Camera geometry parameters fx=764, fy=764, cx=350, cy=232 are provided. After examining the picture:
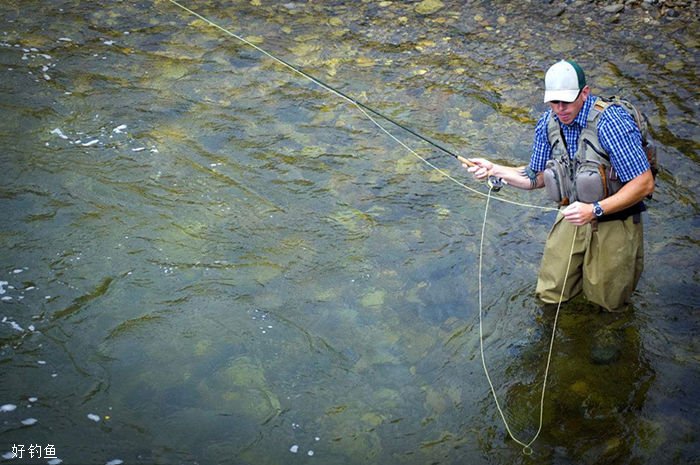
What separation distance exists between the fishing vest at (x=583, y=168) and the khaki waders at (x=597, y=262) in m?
0.24

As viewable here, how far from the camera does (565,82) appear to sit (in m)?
3.89

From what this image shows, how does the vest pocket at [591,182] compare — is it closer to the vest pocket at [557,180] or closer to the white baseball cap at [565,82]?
the vest pocket at [557,180]

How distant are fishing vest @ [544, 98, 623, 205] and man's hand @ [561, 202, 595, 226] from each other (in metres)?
0.10

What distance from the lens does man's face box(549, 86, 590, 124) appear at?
3.96 meters

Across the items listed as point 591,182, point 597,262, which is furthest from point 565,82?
point 597,262

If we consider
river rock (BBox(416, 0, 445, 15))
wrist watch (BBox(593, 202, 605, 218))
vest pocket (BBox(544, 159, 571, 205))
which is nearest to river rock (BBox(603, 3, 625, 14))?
river rock (BBox(416, 0, 445, 15))

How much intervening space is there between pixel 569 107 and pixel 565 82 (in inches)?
5.6

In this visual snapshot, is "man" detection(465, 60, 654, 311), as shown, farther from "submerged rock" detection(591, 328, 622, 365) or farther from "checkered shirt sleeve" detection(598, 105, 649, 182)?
"submerged rock" detection(591, 328, 622, 365)

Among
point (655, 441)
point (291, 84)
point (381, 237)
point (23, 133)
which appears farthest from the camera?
point (291, 84)

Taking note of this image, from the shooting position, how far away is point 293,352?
15.1 feet

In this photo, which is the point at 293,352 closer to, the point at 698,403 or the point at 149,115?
the point at 698,403

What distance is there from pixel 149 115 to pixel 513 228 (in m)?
3.41

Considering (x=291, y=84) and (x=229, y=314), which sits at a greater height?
(x=291, y=84)

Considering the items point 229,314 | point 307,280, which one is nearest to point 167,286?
point 229,314
